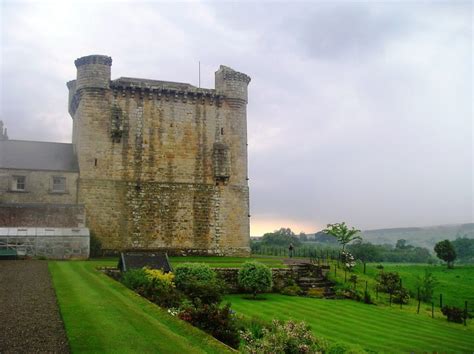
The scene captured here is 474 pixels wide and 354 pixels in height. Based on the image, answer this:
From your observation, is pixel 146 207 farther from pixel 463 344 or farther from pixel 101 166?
pixel 463 344

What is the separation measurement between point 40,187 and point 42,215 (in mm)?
3695

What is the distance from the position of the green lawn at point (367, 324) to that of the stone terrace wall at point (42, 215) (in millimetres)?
14401

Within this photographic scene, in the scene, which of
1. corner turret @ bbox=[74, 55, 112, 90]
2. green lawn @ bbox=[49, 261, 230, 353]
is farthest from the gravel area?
corner turret @ bbox=[74, 55, 112, 90]

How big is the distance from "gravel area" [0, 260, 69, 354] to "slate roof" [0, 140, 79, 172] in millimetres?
18689

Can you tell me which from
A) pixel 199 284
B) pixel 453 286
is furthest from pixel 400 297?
pixel 199 284

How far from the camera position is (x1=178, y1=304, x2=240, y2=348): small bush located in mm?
14140

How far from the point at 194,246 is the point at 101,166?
32.9 ft

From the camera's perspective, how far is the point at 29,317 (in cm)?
1384

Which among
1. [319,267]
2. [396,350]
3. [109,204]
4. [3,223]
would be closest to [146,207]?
[109,204]

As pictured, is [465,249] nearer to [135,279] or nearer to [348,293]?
[348,293]

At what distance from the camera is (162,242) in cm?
4075

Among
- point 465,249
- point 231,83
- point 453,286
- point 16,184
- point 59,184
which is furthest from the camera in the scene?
point 465,249

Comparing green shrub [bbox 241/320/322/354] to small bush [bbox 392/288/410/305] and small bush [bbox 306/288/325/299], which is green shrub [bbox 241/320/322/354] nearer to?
small bush [bbox 306/288/325/299]

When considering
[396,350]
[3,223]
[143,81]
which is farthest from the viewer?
[143,81]
